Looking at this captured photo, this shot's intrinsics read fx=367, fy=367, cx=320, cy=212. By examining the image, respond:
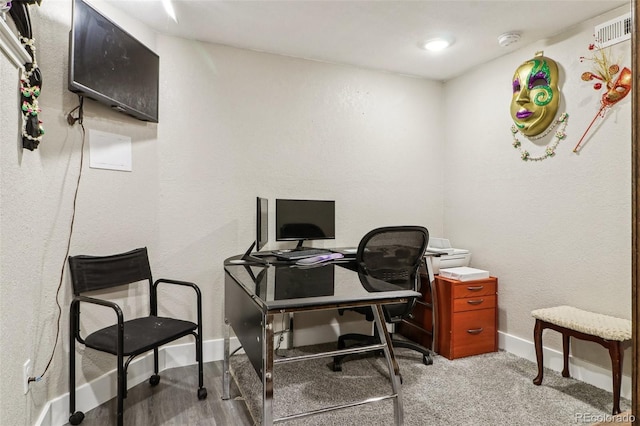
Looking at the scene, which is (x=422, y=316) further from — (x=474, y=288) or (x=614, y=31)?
(x=614, y=31)

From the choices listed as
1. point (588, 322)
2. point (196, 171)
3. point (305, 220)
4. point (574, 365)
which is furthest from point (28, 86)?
point (574, 365)

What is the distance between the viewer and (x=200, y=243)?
2.82m

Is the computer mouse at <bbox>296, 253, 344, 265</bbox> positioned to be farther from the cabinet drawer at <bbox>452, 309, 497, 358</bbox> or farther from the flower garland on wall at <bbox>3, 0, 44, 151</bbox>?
the flower garland on wall at <bbox>3, 0, 44, 151</bbox>

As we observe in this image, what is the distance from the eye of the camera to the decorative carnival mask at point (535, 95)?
2656 mm

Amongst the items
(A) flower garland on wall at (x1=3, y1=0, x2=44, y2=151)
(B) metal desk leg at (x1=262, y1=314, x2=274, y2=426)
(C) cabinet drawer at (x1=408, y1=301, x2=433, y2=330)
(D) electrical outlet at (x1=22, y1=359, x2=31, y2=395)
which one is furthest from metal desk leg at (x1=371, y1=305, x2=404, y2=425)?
(A) flower garland on wall at (x1=3, y1=0, x2=44, y2=151)

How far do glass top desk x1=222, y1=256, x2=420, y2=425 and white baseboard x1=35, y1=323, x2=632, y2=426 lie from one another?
25.0 inches

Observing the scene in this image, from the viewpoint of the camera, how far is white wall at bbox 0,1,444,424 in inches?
66.7

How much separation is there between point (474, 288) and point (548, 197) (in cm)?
87

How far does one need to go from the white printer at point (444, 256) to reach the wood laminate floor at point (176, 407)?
1.78 m

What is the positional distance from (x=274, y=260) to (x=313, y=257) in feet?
0.92

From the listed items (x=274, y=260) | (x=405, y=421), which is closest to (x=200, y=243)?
(x=274, y=260)

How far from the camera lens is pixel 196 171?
2803mm

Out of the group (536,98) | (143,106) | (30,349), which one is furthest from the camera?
(536,98)

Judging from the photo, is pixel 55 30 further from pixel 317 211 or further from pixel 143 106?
Answer: pixel 317 211
